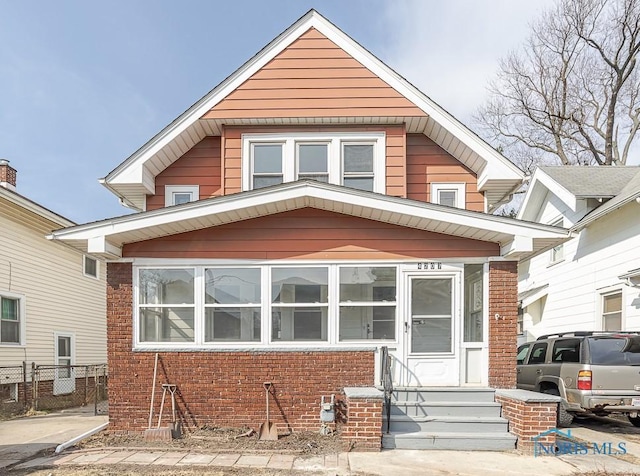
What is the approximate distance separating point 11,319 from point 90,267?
413cm

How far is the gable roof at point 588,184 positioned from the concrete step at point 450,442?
609cm

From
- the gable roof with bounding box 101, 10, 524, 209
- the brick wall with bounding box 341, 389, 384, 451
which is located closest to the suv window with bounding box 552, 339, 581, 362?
the gable roof with bounding box 101, 10, 524, 209

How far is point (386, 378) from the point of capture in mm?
7445

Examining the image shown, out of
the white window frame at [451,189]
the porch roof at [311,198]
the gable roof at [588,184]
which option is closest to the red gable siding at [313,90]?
the white window frame at [451,189]

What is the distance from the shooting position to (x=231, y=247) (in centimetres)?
791

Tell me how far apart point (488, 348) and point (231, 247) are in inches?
180

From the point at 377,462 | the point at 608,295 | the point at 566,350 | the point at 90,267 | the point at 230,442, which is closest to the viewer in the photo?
the point at 377,462

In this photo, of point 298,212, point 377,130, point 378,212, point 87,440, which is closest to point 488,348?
point 378,212

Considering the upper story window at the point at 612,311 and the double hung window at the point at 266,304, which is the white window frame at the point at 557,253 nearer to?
the upper story window at the point at 612,311

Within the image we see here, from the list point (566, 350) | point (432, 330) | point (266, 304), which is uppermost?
point (266, 304)

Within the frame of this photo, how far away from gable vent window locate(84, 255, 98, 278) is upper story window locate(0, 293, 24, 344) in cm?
337

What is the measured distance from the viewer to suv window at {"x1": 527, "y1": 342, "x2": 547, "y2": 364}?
9.51 m

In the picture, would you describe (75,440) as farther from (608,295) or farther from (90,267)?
(608,295)

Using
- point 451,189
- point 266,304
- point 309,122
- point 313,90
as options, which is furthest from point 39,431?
point 451,189
